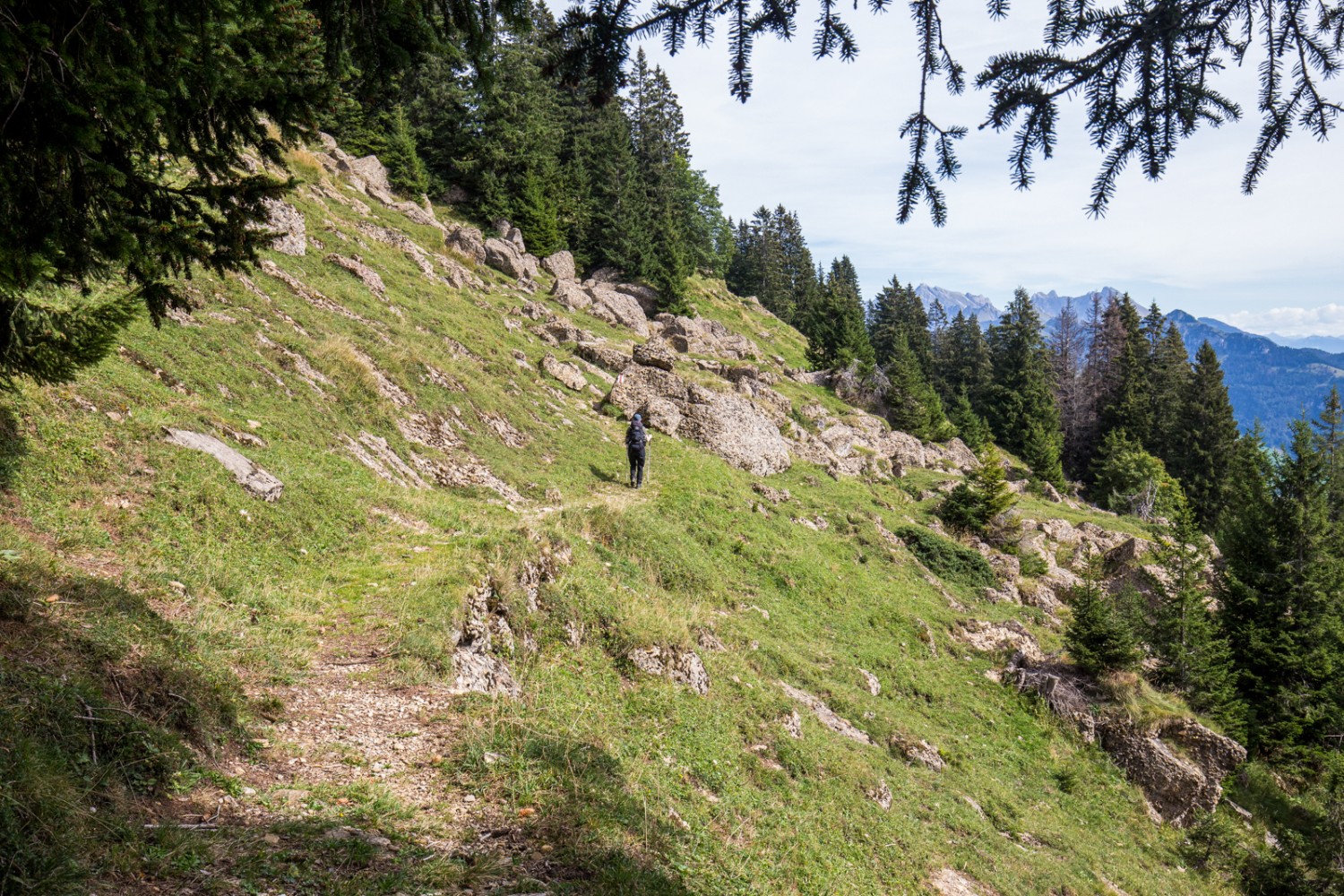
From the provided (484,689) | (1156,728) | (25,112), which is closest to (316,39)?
(25,112)

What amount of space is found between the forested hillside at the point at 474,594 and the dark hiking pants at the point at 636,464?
0.36m

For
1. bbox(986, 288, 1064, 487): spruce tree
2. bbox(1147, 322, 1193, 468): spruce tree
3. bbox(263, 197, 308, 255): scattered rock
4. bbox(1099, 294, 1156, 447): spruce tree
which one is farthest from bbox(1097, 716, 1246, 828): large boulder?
bbox(1147, 322, 1193, 468): spruce tree

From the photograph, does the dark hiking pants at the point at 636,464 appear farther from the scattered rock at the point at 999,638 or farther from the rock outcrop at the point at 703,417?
the scattered rock at the point at 999,638

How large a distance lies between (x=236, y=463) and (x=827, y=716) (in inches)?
452

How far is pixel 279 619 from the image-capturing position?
24.3 ft

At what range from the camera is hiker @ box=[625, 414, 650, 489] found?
19.3m

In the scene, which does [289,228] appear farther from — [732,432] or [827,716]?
[827,716]

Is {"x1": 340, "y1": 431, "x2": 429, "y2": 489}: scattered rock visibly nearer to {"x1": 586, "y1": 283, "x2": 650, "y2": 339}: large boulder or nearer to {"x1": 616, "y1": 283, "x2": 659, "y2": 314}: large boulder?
{"x1": 586, "y1": 283, "x2": 650, "y2": 339}: large boulder

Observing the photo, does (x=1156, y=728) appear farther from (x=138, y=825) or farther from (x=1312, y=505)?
(x=138, y=825)

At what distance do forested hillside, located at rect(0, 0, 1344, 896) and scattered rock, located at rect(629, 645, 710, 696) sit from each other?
49mm

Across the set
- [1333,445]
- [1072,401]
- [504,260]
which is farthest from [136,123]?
[1072,401]

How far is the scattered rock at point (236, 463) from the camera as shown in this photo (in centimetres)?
941

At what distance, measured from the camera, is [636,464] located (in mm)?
19906

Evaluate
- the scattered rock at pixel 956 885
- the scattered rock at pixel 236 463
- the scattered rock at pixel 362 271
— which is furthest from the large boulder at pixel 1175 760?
the scattered rock at pixel 362 271
